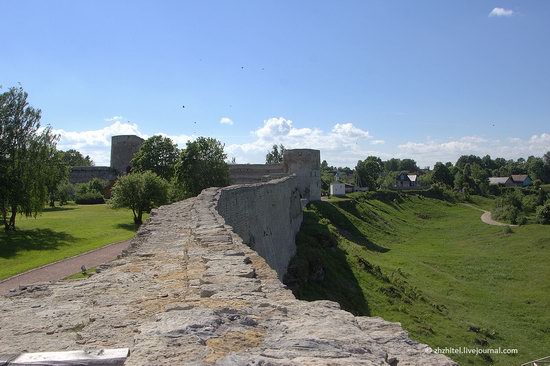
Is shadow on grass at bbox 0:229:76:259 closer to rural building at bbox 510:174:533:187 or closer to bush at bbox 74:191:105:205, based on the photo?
bush at bbox 74:191:105:205

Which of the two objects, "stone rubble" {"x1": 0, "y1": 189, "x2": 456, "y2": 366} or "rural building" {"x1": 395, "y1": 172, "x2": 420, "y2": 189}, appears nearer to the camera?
"stone rubble" {"x1": 0, "y1": 189, "x2": 456, "y2": 366}

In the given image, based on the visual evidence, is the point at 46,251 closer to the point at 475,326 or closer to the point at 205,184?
the point at 205,184

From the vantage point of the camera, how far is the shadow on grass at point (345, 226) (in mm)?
38500

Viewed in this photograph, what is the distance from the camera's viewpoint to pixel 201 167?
34562mm

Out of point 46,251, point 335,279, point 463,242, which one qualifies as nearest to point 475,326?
point 335,279

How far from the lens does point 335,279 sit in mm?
23422

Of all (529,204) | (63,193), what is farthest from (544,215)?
(63,193)

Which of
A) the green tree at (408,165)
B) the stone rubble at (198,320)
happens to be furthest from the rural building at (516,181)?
the stone rubble at (198,320)

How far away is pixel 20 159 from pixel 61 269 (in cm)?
1474

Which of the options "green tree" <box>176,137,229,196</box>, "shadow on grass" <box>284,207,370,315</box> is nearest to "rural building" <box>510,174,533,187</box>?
"green tree" <box>176,137,229,196</box>

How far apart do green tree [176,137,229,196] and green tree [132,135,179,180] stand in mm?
8353

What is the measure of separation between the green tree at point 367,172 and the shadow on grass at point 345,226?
109 ft

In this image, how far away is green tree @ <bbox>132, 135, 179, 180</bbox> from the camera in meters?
43.7

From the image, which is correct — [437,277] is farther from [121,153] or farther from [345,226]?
[121,153]
